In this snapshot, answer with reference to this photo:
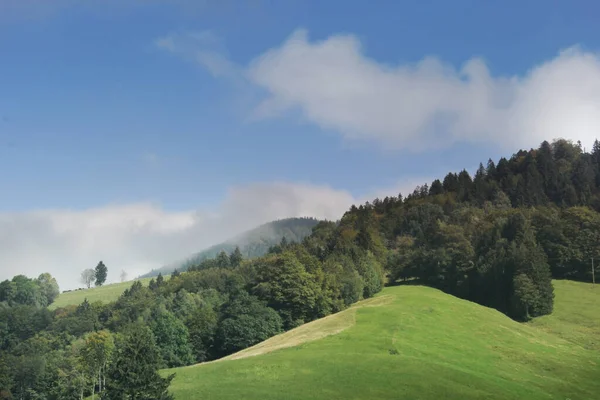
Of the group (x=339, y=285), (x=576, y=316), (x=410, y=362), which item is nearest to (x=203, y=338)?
(x=339, y=285)

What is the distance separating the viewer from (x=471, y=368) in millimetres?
59688

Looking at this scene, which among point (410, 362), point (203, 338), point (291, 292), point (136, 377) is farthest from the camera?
point (203, 338)

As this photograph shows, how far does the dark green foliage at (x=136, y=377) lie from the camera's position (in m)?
42.5

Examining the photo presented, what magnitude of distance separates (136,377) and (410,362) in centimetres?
3150

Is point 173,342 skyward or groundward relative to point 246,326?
groundward

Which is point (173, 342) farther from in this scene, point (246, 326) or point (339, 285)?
point (339, 285)

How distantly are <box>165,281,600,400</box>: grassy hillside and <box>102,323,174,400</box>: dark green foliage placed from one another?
15.6ft

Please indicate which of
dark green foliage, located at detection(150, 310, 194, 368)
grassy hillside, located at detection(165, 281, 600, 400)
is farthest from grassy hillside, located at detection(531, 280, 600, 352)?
dark green foliage, located at detection(150, 310, 194, 368)

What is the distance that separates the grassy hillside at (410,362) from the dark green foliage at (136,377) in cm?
476

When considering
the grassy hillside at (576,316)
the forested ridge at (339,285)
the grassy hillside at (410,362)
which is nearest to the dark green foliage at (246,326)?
the forested ridge at (339,285)

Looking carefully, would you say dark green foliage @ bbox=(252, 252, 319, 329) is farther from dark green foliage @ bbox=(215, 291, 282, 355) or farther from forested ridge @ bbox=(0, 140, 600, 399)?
dark green foliage @ bbox=(215, 291, 282, 355)

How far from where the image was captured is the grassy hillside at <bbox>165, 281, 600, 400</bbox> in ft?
158

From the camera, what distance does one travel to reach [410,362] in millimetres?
57062

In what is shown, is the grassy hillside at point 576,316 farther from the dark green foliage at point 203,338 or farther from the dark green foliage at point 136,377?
the dark green foliage at point 136,377
